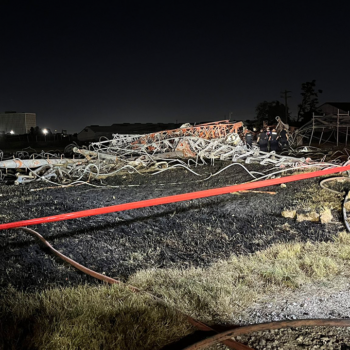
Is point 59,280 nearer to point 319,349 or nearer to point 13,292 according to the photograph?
point 13,292

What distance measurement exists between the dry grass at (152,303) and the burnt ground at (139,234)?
49 centimetres

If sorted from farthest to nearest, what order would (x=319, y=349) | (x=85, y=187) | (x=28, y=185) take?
1. (x=28, y=185)
2. (x=85, y=187)
3. (x=319, y=349)

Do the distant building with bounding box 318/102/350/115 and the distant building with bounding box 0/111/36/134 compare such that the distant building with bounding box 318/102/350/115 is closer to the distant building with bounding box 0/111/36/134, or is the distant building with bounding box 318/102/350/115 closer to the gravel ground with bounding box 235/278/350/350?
the distant building with bounding box 0/111/36/134

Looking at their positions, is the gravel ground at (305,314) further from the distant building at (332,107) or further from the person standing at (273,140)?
the distant building at (332,107)

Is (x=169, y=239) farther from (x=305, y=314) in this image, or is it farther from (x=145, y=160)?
(x=145, y=160)

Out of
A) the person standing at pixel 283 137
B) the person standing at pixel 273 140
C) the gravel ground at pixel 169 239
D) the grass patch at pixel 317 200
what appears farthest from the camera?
the person standing at pixel 283 137

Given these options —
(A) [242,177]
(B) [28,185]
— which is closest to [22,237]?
(B) [28,185]

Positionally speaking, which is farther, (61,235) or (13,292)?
(61,235)

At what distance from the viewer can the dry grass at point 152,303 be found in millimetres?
2369

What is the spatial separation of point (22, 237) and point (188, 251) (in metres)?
2.49

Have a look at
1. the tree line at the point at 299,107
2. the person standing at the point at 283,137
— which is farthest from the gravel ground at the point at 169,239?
the tree line at the point at 299,107

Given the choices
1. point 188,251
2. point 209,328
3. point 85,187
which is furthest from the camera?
point 85,187

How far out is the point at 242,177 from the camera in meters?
9.86

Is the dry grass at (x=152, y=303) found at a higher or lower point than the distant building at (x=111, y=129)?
lower
